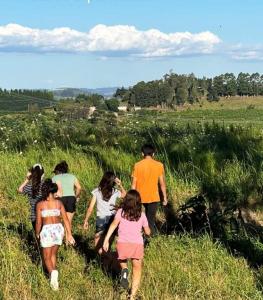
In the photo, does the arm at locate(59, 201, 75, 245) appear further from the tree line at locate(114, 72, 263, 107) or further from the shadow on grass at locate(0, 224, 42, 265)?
the tree line at locate(114, 72, 263, 107)

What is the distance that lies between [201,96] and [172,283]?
134769 millimetres

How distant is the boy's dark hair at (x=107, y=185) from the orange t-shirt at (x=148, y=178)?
973 millimetres

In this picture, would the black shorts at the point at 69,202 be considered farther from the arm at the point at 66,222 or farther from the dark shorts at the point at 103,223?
the arm at the point at 66,222

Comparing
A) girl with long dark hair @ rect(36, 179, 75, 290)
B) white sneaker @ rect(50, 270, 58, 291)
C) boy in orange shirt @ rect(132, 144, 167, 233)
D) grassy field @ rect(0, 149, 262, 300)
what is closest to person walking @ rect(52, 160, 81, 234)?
grassy field @ rect(0, 149, 262, 300)

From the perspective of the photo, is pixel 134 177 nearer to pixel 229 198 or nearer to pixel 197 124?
pixel 229 198

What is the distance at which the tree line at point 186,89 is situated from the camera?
10950 centimetres

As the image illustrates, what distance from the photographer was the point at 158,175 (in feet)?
26.6

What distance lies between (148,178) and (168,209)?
6.69 ft

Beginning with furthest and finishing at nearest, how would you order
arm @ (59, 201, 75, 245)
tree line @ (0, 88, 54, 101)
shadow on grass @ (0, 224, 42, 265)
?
tree line @ (0, 88, 54, 101) → shadow on grass @ (0, 224, 42, 265) → arm @ (59, 201, 75, 245)

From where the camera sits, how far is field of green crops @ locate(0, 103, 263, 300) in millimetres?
6156

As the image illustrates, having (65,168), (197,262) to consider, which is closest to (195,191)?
(65,168)

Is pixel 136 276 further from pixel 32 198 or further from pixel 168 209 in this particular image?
pixel 168 209

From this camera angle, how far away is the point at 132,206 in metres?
5.97

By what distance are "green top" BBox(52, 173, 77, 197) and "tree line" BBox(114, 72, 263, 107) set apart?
80870 millimetres
